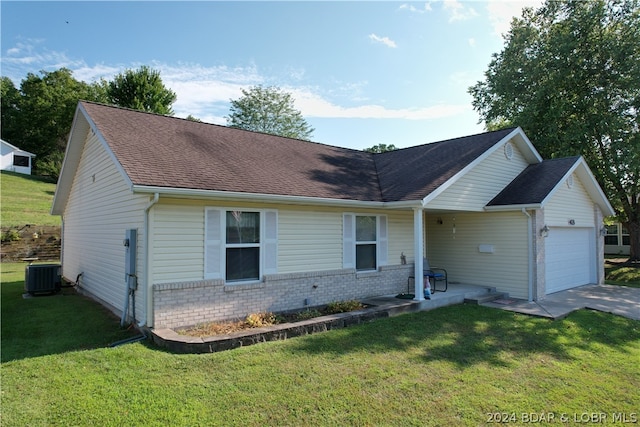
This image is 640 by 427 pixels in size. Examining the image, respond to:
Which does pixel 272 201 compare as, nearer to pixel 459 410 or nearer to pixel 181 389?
pixel 181 389

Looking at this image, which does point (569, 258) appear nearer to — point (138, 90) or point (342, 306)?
point (342, 306)

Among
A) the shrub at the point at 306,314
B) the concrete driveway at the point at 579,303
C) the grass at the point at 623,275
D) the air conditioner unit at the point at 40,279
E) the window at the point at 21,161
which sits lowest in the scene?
the grass at the point at 623,275

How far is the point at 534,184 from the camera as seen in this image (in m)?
→ 11.8

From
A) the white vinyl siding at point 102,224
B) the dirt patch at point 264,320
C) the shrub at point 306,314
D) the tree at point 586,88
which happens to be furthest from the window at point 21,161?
the tree at point 586,88

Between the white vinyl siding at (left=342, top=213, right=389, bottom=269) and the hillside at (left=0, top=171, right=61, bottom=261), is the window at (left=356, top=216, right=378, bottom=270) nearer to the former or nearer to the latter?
the white vinyl siding at (left=342, top=213, right=389, bottom=269)

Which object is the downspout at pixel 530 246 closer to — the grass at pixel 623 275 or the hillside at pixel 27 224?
the grass at pixel 623 275

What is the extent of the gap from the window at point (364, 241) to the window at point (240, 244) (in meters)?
2.25

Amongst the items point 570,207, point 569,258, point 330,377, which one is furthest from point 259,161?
point 569,258

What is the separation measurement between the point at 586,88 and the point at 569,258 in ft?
35.3

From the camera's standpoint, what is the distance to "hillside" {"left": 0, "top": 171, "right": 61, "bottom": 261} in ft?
66.6

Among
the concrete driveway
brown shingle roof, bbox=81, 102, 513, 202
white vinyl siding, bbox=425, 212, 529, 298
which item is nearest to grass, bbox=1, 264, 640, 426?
the concrete driveway

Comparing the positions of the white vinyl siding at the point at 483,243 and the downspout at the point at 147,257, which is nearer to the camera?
the downspout at the point at 147,257

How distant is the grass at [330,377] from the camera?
4273 mm

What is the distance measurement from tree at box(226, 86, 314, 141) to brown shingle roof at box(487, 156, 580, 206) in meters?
30.9
